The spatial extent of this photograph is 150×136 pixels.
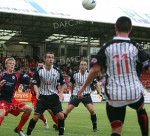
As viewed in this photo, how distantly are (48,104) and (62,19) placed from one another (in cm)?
2412

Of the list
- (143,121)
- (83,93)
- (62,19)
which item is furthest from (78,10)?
(143,121)

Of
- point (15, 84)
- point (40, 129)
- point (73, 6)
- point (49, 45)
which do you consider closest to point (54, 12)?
point (73, 6)

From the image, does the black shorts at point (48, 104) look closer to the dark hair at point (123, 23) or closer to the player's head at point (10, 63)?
the player's head at point (10, 63)

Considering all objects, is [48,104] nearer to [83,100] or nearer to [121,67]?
[83,100]

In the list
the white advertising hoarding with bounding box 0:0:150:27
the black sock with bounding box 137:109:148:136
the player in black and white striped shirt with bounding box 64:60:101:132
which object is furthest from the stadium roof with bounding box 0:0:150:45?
the black sock with bounding box 137:109:148:136

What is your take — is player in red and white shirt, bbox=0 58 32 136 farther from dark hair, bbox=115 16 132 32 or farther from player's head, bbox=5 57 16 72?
dark hair, bbox=115 16 132 32

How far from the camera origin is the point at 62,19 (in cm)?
3403

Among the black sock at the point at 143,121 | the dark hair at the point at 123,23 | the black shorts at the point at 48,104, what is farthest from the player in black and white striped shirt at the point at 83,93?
the dark hair at the point at 123,23

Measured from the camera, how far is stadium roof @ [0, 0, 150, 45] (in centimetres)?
2967

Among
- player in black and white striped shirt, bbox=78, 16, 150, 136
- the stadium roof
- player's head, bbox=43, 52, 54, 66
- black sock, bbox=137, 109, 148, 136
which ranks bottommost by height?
black sock, bbox=137, 109, 148, 136

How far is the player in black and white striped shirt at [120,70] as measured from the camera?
6.07 meters

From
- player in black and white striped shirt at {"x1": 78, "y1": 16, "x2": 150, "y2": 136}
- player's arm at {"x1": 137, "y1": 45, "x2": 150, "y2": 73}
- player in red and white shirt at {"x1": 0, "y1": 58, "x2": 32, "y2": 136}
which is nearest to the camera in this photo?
player in black and white striped shirt at {"x1": 78, "y1": 16, "x2": 150, "y2": 136}

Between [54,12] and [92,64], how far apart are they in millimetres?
24545

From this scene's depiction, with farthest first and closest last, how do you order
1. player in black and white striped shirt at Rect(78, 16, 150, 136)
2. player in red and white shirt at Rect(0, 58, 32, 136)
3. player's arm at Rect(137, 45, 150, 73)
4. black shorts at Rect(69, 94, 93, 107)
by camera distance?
black shorts at Rect(69, 94, 93, 107), player in red and white shirt at Rect(0, 58, 32, 136), player's arm at Rect(137, 45, 150, 73), player in black and white striped shirt at Rect(78, 16, 150, 136)
